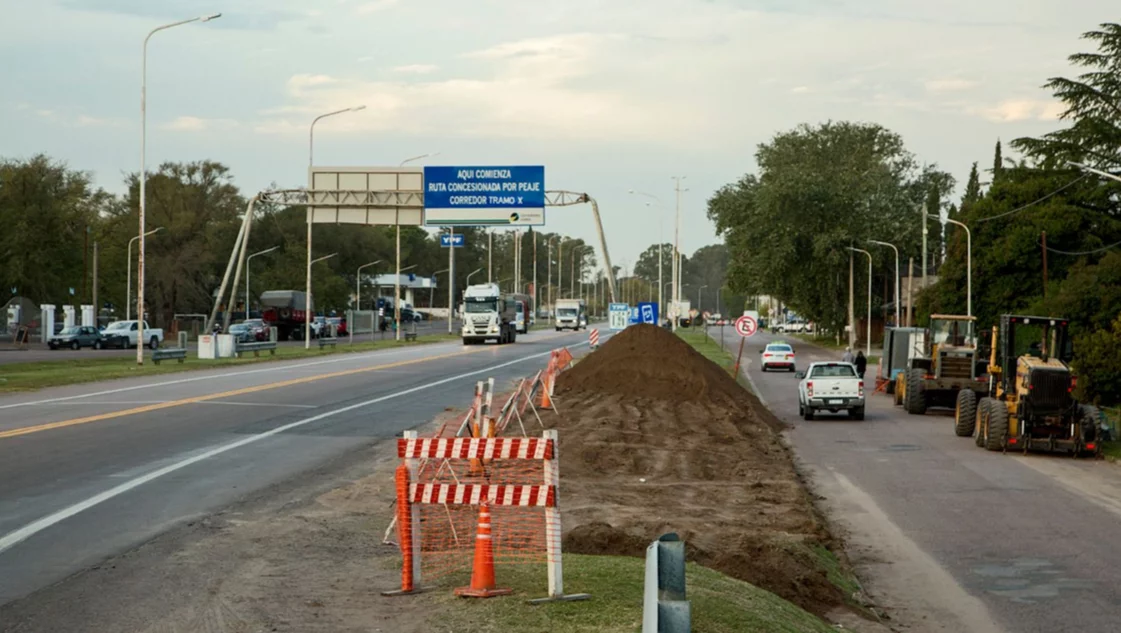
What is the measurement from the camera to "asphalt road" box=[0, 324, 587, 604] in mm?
13758

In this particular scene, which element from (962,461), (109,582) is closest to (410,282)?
(962,461)

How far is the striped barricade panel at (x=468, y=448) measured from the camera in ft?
35.4

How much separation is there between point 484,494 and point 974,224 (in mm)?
70246

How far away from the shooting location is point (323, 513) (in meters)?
15.8

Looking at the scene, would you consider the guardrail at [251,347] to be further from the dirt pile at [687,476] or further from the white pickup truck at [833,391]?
the white pickup truck at [833,391]

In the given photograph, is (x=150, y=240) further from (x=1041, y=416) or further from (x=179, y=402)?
(x=1041, y=416)

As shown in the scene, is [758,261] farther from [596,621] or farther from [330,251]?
[596,621]

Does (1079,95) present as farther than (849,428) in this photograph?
Yes

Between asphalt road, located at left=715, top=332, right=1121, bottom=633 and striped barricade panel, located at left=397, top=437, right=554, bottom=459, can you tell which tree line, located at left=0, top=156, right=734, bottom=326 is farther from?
striped barricade panel, located at left=397, top=437, right=554, bottom=459

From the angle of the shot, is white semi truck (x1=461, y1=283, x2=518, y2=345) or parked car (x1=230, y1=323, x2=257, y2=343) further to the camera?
parked car (x1=230, y1=323, x2=257, y2=343)

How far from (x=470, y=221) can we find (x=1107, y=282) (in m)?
26.4

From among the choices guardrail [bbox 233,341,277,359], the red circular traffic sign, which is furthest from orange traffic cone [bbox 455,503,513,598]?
guardrail [bbox 233,341,277,359]

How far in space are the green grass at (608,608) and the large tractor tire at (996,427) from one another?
17.0m

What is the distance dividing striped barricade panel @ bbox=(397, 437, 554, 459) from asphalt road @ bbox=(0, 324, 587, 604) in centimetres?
325
